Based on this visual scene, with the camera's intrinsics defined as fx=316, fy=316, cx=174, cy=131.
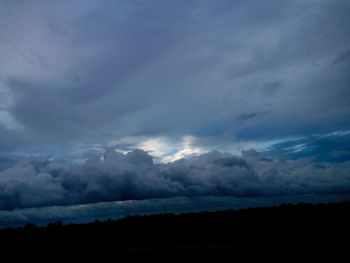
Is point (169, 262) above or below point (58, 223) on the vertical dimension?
below

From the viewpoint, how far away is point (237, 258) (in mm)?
16250

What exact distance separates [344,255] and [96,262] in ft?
44.0

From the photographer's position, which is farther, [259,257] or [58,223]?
[58,223]

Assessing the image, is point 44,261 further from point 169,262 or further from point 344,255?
point 344,255

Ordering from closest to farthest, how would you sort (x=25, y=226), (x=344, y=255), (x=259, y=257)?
1. (x=344, y=255)
2. (x=259, y=257)
3. (x=25, y=226)

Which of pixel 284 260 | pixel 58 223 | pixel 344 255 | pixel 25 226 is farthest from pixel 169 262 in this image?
pixel 25 226

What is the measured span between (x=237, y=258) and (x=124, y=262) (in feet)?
21.9

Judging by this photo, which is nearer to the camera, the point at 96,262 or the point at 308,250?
the point at 308,250

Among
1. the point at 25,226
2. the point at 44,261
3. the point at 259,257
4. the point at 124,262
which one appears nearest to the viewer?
the point at 259,257

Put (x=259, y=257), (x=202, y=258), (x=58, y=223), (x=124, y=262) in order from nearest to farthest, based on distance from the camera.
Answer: (x=259, y=257) < (x=202, y=258) < (x=124, y=262) < (x=58, y=223)

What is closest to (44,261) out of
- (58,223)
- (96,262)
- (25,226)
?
(96,262)

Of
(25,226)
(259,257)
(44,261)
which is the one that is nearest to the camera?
(259,257)

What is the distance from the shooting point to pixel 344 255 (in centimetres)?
1411

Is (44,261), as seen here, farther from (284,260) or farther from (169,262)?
(284,260)
